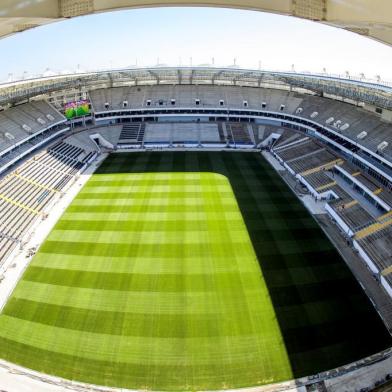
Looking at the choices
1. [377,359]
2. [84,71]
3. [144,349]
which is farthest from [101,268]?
[84,71]

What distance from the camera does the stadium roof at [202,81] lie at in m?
32.9

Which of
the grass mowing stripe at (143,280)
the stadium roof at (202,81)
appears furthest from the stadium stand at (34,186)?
the stadium roof at (202,81)

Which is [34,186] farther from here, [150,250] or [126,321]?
[126,321]

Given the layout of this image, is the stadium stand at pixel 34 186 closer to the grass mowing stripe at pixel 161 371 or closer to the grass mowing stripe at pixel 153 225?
the grass mowing stripe at pixel 153 225

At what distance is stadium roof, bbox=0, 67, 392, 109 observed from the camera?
32.9m

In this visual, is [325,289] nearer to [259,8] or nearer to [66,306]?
[66,306]

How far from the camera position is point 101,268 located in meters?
20.3

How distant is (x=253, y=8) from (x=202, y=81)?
47.3 meters

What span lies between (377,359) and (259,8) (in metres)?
16.7

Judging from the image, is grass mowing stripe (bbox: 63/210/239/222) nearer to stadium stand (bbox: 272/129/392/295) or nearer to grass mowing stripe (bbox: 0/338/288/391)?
stadium stand (bbox: 272/129/392/295)

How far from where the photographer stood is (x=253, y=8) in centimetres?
334

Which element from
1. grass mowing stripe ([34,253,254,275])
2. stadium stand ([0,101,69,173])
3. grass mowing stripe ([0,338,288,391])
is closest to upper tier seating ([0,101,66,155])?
stadium stand ([0,101,69,173])

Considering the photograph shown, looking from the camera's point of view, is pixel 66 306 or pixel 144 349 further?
pixel 66 306

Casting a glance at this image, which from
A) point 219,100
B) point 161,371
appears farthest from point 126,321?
point 219,100
